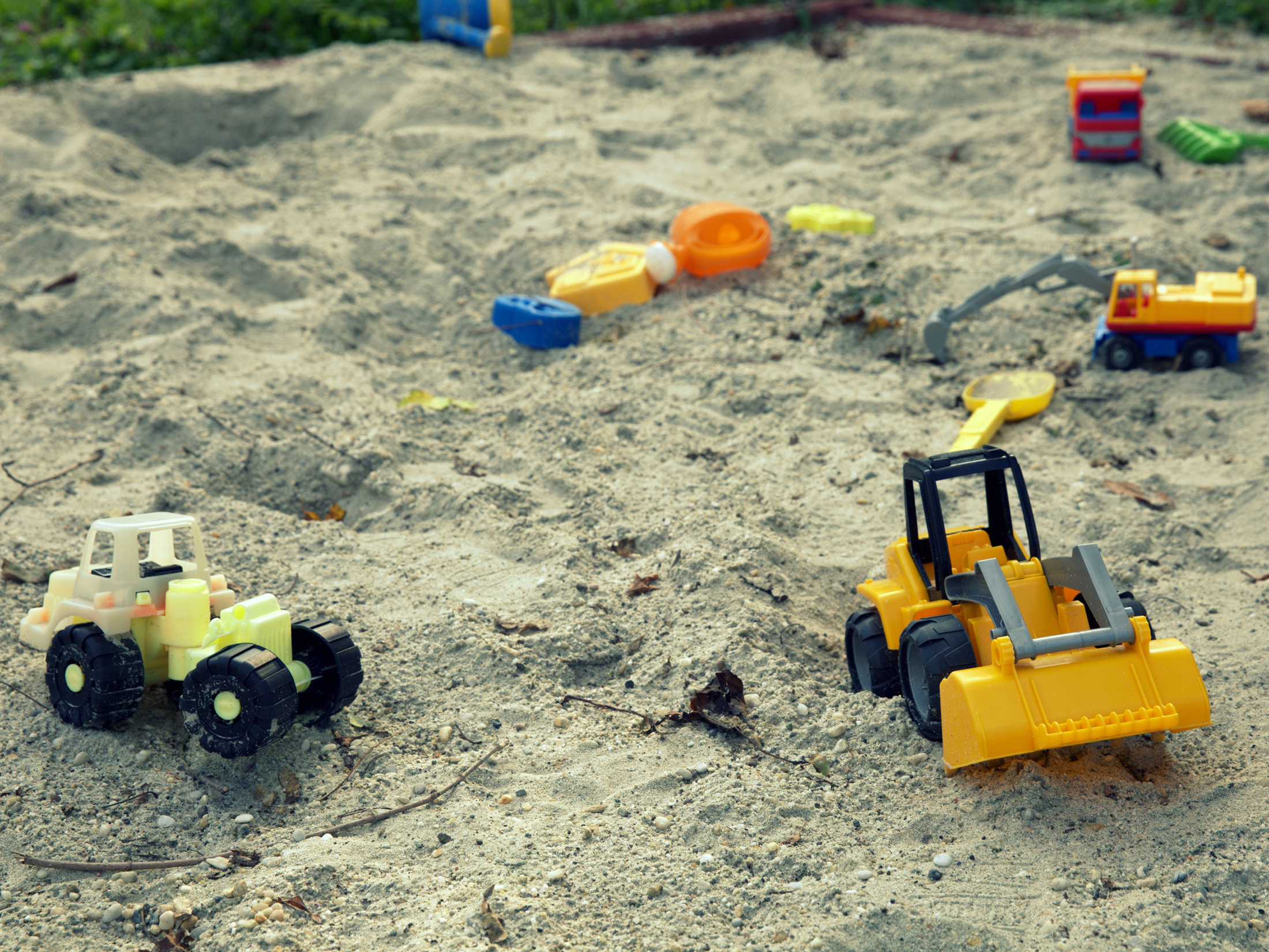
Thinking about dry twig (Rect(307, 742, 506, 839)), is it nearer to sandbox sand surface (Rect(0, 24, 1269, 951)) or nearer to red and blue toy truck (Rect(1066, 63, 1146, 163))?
sandbox sand surface (Rect(0, 24, 1269, 951))

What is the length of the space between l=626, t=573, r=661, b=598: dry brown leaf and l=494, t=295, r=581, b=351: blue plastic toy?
1.71 metres

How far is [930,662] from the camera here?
2.38 meters

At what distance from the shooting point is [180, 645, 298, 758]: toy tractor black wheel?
2357 mm

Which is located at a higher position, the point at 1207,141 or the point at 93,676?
the point at 1207,141

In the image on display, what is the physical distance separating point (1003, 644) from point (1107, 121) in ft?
14.4

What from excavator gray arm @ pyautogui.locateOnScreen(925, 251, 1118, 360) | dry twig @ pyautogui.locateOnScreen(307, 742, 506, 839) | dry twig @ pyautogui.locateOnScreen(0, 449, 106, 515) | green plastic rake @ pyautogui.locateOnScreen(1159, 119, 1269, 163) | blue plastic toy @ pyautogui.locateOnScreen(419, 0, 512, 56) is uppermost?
blue plastic toy @ pyautogui.locateOnScreen(419, 0, 512, 56)

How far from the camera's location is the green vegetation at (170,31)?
6.74 m

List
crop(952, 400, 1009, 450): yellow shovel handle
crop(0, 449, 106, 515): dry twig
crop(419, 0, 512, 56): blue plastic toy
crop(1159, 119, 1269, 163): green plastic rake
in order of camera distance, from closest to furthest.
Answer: crop(0, 449, 106, 515): dry twig → crop(952, 400, 1009, 450): yellow shovel handle → crop(1159, 119, 1269, 163): green plastic rake → crop(419, 0, 512, 56): blue plastic toy

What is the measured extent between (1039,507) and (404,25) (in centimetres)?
601

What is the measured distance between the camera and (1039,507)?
340cm

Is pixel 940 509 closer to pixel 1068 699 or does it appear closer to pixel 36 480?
pixel 1068 699

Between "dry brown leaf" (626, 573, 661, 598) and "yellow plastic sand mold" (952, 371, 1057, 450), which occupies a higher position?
"yellow plastic sand mold" (952, 371, 1057, 450)

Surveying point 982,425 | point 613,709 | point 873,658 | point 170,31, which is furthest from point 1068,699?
point 170,31

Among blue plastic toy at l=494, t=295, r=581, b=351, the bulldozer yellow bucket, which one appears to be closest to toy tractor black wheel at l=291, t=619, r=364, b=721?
the bulldozer yellow bucket
